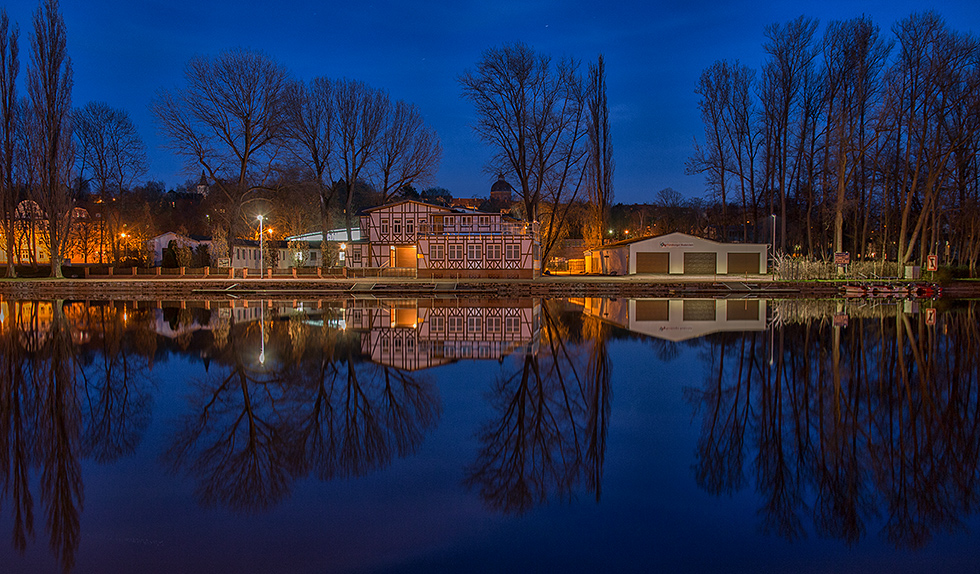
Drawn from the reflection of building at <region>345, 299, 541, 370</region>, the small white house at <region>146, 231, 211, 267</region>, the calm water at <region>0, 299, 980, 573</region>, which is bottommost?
the calm water at <region>0, 299, 980, 573</region>

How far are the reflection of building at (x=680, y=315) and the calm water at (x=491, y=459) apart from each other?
13.9 ft

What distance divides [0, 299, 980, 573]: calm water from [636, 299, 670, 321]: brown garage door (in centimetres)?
768

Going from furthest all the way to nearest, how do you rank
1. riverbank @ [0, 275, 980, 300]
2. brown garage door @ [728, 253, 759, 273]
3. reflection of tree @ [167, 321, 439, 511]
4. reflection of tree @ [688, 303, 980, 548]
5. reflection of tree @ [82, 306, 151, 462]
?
brown garage door @ [728, 253, 759, 273] → riverbank @ [0, 275, 980, 300] → reflection of tree @ [82, 306, 151, 462] → reflection of tree @ [167, 321, 439, 511] → reflection of tree @ [688, 303, 980, 548]

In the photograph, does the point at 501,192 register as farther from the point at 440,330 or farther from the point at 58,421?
the point at 58,421

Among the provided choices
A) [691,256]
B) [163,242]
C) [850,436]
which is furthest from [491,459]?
[163,242]

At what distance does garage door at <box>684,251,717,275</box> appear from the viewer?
162ft

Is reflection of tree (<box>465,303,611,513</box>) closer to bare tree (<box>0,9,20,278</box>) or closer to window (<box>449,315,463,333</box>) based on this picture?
window (<box>449,315,463,333</box>)

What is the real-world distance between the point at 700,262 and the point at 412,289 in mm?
26589

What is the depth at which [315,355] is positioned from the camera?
13.4m

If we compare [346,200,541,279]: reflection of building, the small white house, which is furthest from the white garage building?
the small white house

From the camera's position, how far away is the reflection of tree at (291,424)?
6250 mm

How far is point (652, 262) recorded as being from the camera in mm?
50000

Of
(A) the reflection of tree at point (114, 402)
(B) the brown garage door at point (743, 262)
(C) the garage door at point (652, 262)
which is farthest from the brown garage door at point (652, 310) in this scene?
(B) the brown garage door at point (743, 262)

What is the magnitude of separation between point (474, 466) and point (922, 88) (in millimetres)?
41499
